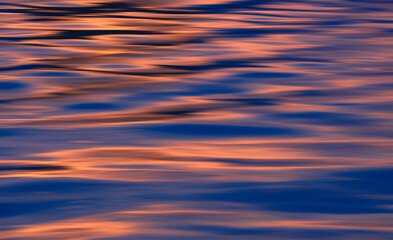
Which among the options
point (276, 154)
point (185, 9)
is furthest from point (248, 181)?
point (185, 9)

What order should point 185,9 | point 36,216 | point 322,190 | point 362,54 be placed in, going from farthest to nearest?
point 185,9 → point 362,54 → point 322,190 → point 36,216

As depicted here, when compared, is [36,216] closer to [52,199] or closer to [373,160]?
[52,199]

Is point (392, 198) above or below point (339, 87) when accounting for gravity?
below

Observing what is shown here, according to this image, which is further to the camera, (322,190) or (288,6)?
(288,6)

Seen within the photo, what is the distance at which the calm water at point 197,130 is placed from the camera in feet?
5.30

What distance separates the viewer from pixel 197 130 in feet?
7.38

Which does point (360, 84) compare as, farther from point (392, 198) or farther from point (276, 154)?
point (392, 198)

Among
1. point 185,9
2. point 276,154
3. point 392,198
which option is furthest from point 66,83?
point 185,9

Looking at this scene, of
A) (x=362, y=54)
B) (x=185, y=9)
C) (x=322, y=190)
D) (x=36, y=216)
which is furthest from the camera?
(x=185, y=9)

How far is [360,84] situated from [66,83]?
968 mm

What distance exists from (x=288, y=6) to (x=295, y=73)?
1690mm

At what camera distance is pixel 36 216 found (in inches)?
63.8

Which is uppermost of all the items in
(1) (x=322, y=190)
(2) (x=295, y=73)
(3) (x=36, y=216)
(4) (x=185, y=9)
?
(4) (x=185, y=9)

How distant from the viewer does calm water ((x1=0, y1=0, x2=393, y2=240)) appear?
1.62 metres
